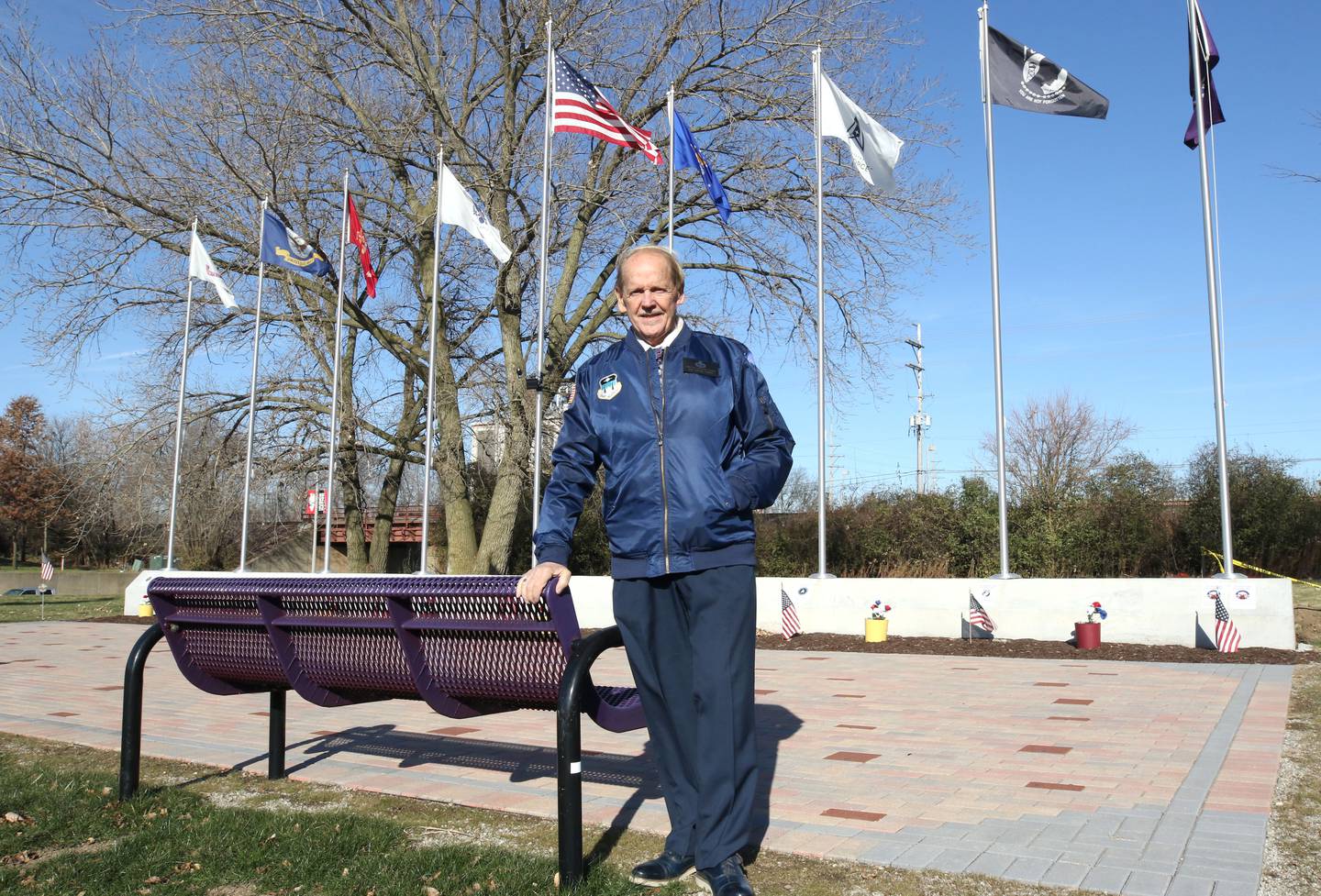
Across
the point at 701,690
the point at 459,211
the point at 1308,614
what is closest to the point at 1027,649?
the point at 1308,614

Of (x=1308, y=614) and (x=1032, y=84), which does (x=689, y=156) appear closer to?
(x=1032, y=84)

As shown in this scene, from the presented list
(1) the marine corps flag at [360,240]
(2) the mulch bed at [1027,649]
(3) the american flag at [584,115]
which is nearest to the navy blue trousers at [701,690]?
(2) the mulch bed at [1027,649]

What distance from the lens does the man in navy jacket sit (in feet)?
10.5

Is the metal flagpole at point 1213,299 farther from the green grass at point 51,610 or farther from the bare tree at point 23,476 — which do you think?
the bare tree at point 23,476

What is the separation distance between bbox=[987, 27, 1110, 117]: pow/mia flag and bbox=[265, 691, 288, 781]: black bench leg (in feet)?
40.3

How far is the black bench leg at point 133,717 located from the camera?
450 cm

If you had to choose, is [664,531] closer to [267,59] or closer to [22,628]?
[22,628]

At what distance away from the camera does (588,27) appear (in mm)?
19078

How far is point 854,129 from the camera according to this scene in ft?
50.7

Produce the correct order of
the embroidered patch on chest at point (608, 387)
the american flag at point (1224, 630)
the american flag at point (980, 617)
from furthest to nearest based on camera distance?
the american flag at point (980, 617) < the american flag at point (1224, 630) < the embroidered patch on chest at point (608, 387)

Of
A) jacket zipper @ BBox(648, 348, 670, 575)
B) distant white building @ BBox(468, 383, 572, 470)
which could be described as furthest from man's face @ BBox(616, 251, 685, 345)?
distant white building @ BBox(468, 383, 572, 470)

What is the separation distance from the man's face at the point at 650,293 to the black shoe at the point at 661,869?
1.65 m

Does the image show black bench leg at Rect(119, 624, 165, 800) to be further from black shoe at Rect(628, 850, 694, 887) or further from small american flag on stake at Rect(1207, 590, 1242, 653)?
small american flag on stake at Rect(1207, 590, 1242, 653)

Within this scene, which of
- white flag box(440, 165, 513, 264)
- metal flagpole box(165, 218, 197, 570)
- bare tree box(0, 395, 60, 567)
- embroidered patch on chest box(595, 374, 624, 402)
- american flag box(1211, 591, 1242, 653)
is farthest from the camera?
bare tree box(0, 395, 60, 567)
